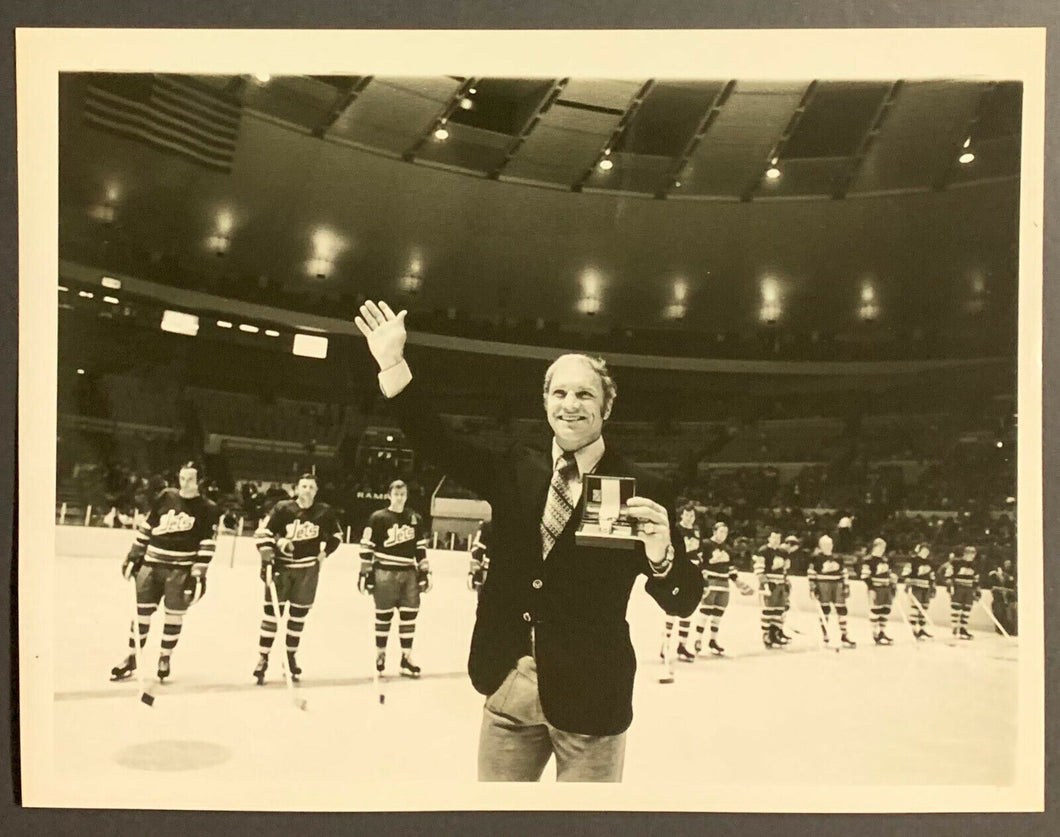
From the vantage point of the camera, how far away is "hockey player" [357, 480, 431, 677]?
4.24 ft

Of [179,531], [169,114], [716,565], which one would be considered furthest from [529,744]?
[169,114]

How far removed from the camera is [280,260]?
51.2 inches

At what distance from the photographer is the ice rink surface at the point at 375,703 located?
1.30m

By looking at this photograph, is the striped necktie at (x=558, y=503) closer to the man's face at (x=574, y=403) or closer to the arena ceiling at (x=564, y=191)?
the man's face at (x=574, y=403)

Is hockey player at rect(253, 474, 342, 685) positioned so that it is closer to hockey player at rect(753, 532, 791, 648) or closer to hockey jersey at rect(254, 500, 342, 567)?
hockey jersey at rect(254, 500, 342, 567)

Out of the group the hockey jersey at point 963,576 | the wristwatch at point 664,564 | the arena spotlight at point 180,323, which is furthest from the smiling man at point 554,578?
the hockey jersey at point 963,576

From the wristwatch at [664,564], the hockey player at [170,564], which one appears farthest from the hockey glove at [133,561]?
the wristwatch at [664,564]

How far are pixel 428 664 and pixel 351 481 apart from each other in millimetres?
301

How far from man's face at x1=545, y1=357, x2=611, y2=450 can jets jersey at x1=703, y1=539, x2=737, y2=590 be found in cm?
25

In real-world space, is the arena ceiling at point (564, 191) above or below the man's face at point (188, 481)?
above

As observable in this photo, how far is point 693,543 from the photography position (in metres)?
1.30

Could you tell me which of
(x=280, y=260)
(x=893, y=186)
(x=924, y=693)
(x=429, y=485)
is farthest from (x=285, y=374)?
(x=924, y=693)

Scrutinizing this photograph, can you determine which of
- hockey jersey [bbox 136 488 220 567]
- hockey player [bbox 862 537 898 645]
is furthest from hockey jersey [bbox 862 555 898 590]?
hockey jersey [bbox 136 488 220 567]

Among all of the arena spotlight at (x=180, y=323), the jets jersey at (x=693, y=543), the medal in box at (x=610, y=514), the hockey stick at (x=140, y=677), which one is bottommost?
the hockey stick at (x=140, y=677)
